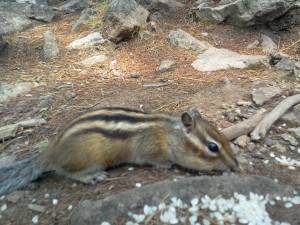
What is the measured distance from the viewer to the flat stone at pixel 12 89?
495 centimetres

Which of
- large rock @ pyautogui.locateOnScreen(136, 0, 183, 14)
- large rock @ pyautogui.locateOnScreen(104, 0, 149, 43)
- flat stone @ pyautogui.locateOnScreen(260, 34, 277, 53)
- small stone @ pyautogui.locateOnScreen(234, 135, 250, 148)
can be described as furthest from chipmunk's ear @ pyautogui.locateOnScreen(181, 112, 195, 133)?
large rock @ pyautogui.locateOnScreen(136, 0, 183, 14)

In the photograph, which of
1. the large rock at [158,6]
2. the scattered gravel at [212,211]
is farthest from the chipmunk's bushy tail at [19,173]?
the large rock at [158,6]

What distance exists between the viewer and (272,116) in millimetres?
3930

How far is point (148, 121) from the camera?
3408 mm

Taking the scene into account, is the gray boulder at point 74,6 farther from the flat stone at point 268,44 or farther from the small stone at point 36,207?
the small stone at point 36,207

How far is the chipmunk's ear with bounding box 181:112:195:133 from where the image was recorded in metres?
3.25

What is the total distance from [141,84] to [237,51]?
187 cm

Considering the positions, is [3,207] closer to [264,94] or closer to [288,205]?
[288,205]

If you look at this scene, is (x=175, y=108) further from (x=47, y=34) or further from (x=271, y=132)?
(x=47, y=34)

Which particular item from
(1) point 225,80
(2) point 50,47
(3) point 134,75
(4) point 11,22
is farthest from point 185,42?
(4) point 11,22

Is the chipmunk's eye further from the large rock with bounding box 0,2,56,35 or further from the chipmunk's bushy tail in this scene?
the large rock with bounding box 0,2,56,35

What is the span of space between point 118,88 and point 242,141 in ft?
6.39

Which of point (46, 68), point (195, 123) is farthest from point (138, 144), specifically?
point (46, 68)

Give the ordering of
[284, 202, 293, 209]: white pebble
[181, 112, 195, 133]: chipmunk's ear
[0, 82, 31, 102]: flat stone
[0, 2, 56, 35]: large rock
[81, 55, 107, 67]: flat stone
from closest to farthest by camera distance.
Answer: [284, 202, 293, 209]: white pebble, [181, 112, 195, 133]: chipmunk's ear, [0, 82, 31, 102]: flat stone, [81, 55, 107, 67]: flat stone, [0, 2, 56, 35]: large rock
